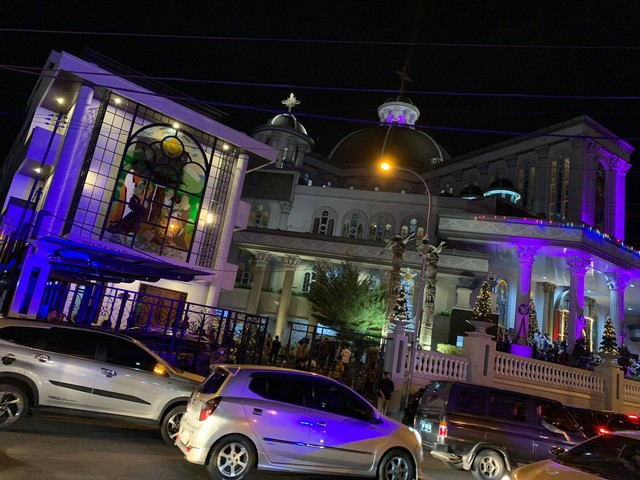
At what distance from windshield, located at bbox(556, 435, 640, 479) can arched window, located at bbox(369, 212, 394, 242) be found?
34.9m

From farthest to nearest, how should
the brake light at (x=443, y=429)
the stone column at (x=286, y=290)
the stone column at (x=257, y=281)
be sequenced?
the stone column at (x=257, y=281)
the stone column at (x=286, y=290)
the brake light at (x=443, y=429)

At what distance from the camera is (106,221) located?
63.9 ft

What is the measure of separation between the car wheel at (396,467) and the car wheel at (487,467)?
8.42 ft

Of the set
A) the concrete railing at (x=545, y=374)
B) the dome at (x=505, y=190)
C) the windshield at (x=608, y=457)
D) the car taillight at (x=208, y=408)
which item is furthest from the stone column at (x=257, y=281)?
the windshield at (x=608, y=457)

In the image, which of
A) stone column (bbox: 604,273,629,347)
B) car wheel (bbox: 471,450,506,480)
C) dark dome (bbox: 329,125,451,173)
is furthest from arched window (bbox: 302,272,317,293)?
car wheel (bbox: 471,450,506,480)

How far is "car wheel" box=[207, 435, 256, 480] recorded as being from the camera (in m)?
6.51

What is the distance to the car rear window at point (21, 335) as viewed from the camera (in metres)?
8.01

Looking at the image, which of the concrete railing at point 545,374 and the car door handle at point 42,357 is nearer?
the car door handle at point 42,357

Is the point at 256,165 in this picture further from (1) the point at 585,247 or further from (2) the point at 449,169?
(2) the point at 449,169

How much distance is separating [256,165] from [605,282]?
3091cm

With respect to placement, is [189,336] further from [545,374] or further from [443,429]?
[545,374]

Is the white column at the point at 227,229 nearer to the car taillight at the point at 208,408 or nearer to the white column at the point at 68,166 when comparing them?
the white column at the point at 68,166

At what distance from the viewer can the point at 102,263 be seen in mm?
16922

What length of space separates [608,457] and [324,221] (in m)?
37.5
